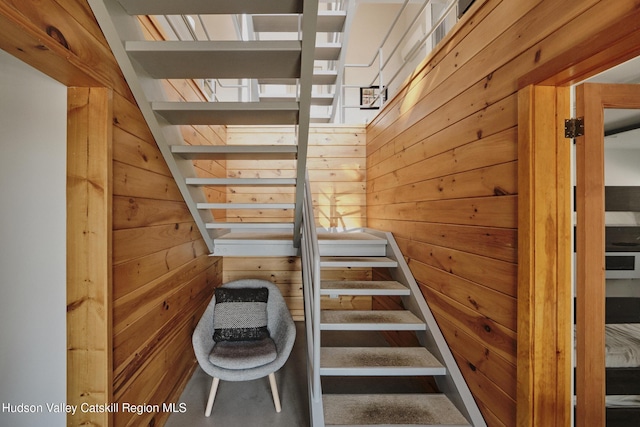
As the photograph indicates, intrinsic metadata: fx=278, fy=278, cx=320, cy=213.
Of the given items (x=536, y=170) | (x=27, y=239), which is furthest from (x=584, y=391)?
(x=27, y=239)

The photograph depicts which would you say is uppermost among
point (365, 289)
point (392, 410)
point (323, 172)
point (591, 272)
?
point (323, 172)

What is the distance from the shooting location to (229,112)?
1.53 m

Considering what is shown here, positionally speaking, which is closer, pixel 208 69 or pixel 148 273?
pixel 208 69

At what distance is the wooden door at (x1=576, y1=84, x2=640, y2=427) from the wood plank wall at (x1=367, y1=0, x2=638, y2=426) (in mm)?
222

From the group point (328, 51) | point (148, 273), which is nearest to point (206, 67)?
point (148, 273)

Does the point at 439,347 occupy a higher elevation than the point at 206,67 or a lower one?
lower

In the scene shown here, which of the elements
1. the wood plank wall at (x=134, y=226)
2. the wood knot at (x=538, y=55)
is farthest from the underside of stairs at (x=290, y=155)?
the wood knot at (x=538, y=55)

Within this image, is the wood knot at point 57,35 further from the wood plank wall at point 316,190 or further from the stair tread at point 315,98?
the wood plank wall at point 316,190

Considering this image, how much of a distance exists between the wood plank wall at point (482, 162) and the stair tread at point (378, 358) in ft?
0.68

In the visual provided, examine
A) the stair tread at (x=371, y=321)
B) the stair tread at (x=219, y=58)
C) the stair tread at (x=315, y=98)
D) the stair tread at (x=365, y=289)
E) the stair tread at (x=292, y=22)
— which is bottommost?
the stair tread at (x=371, y=321)

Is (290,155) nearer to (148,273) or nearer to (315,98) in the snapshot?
(148,273)

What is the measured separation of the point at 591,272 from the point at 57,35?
2.20 metres

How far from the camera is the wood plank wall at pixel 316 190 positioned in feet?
11.6

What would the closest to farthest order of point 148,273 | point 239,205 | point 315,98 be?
point 148,273 → point 239,205 → point 315,98
